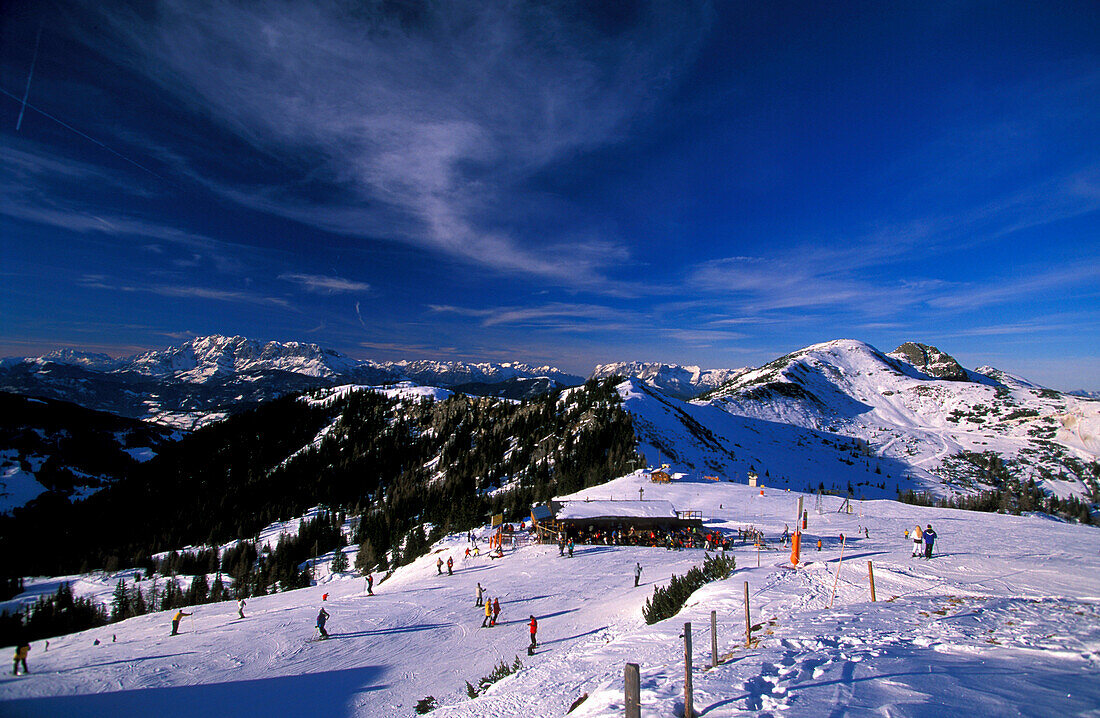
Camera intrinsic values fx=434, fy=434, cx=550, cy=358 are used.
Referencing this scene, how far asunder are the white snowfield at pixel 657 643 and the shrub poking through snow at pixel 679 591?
664 millimetres

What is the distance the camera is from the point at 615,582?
25.4m

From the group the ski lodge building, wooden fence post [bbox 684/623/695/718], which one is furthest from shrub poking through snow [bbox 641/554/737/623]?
the ski lodge building

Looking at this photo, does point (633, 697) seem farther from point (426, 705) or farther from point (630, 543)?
point (630, 543)

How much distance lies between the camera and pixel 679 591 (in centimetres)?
1878

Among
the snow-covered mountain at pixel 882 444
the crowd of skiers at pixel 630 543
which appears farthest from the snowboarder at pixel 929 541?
the snow-covered mountain at pixel 882 444

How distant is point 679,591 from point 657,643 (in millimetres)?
5994

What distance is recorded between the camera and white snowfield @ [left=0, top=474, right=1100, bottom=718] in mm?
8125

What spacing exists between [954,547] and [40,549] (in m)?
179

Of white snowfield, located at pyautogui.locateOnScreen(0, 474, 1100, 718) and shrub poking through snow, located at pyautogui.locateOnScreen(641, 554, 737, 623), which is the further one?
shrub poking through snow, located at pyautogui.locateOnScreen(641, 554, 737, 623)

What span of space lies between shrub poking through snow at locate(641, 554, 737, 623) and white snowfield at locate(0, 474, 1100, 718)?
66 centimetres

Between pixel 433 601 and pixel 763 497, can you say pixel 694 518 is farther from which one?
pixel 433 601

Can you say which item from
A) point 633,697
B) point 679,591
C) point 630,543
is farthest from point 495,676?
point 630,543

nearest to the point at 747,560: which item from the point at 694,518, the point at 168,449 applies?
the point at 694,518

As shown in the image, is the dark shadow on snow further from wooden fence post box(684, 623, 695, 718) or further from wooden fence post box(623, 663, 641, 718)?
wooden fence post box(623, 663, 641, 718)
